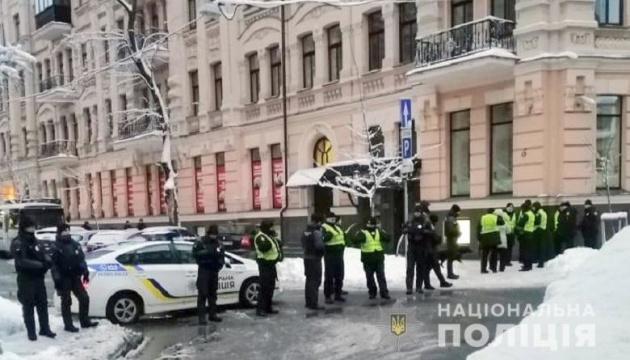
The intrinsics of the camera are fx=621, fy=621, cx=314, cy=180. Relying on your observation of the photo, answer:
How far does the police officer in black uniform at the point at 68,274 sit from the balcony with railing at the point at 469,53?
1184 centimetres

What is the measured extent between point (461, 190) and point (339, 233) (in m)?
8.32

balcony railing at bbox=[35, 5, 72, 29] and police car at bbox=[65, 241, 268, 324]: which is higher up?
balcony railing at bbox=[35, 5, 72, 29]

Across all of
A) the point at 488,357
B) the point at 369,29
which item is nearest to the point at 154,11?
the point at 369,29

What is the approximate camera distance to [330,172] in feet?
73.6

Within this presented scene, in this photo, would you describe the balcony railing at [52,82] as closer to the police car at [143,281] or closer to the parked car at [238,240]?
the parked car at [238,240]

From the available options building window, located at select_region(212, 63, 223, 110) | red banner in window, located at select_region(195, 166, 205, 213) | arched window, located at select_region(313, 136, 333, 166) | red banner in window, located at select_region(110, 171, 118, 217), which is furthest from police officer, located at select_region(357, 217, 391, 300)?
red banner in window, located at select_region(110, 171, 118, 217)

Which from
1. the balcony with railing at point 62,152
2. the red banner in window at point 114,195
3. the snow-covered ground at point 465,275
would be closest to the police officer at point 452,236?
the snow-covered ground at point 465,275

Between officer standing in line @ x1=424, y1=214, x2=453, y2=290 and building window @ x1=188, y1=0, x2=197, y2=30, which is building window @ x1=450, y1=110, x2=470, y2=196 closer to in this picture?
officer standing in line @ x1=424, y1=214, x2=453, y2=290

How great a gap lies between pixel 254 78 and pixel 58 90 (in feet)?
60.7

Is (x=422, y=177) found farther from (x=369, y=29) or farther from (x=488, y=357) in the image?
(x=488, y=357)

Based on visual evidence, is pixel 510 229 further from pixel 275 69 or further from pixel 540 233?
pixel 275 69

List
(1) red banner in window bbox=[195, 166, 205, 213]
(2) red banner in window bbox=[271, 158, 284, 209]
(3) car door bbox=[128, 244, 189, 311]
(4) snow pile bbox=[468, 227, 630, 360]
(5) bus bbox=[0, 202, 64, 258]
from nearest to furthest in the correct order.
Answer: (4) snow pile bbox=[468, 227, 630, 360] → (3) car door bbox=[128, 244, 189, 311] → (2) red banner in window bbox=[271, 158, 284, 209] → (5) bus bbox=[0, 202, 64, 258] → (1) red banner in window bbox=[195, 166, 205, 213]

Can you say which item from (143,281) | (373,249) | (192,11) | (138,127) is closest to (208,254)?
(143,281)

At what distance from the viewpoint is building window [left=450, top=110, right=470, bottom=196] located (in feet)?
64.1
